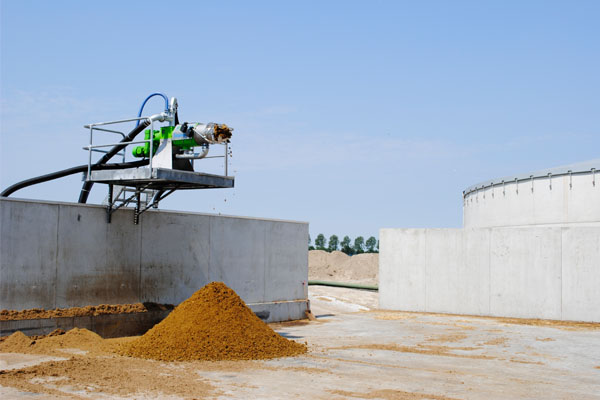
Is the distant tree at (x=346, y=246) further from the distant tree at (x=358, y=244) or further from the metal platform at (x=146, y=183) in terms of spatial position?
the metal platform at (x=146, y=183)

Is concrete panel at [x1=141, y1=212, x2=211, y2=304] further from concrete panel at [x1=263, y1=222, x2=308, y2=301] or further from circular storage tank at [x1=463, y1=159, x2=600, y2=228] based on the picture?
circular storage tank at [x1=463, y1=159, x2=600, y2=228]

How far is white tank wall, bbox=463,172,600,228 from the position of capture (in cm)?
2314

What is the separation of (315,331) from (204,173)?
5042mm

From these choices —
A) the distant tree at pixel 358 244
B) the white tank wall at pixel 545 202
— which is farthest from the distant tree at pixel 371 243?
the white tank wall at pixel 545 202

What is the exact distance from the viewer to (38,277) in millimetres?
12086

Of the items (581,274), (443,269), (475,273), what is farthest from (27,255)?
(581,274)

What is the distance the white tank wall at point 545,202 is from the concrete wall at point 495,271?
5140 mm

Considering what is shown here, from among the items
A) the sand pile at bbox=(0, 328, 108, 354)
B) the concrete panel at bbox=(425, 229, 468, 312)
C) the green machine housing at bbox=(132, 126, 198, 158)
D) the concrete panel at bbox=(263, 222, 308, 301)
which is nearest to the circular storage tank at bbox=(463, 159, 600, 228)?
the concrete panel at bbox=(425, 229, 468, 312)

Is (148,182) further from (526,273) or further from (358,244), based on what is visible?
(358,244)

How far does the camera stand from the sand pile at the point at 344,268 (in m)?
45.1

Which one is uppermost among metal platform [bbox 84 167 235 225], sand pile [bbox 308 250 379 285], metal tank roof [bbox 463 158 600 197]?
metal tank roof [bbox 463 158 600 197]

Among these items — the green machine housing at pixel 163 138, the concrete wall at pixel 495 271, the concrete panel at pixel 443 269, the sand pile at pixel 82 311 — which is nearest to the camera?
the sand pile at pixel 82 311

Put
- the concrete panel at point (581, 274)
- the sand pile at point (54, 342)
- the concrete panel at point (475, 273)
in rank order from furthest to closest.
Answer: the concrete panel at point (475, 273), the concrete panel at point (581, 274), the sand pile at point (54, 342)

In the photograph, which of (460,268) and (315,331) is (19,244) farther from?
(460,268)
